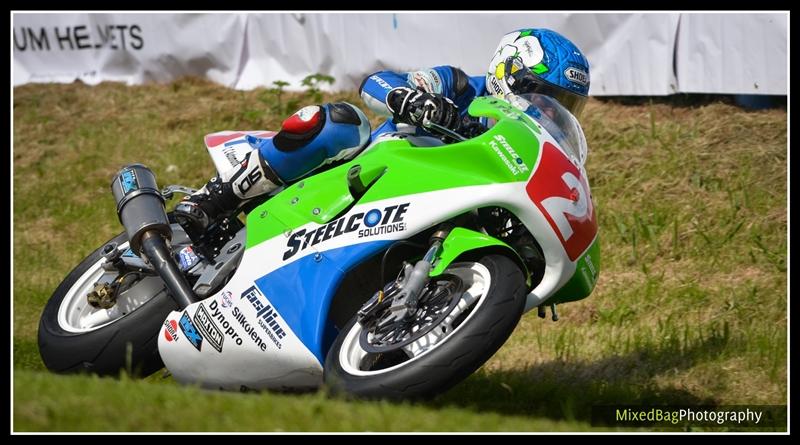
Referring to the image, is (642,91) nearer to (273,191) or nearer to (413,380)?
(273,191)

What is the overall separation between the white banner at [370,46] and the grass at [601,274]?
27 cm

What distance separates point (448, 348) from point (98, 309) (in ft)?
7.96

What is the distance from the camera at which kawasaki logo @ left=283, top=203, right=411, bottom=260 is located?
4.81 meters

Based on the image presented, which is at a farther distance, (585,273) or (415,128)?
(415,128)

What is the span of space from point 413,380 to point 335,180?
1138mm

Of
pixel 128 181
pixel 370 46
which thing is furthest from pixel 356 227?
pixel 370 46

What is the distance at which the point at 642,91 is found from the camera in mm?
9742

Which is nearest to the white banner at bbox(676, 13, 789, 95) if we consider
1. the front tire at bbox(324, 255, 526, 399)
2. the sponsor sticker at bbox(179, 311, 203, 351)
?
the front tire at bbox(324, 255, 526, 399)

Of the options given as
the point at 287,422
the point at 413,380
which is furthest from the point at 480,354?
the point at 287,422

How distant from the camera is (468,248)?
4.62 metres

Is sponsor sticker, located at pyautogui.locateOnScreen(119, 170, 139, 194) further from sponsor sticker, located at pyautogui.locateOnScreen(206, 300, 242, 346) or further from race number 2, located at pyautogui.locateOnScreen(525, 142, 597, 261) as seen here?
race number 2, located at pyautogui.locateOnScreen(525, 142, 597, 261)

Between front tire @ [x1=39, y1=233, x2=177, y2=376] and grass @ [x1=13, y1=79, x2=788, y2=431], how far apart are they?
0.25 metres

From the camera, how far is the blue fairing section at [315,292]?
191 inches

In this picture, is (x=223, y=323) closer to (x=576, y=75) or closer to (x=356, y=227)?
(x=356, y=227)
